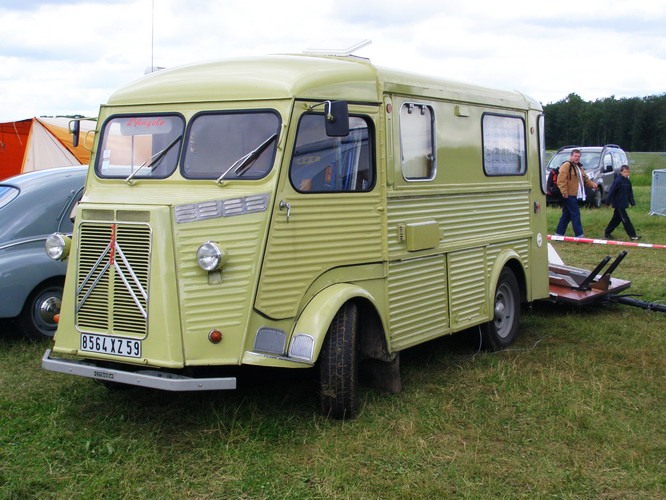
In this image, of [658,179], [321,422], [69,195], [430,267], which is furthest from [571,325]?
[658,179]

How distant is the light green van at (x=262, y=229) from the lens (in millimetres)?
5375

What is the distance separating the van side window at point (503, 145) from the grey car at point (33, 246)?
4.03 m

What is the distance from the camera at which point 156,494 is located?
15.7ft

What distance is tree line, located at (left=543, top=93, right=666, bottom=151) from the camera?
64.0 m

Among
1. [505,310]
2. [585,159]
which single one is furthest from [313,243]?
[585,159]

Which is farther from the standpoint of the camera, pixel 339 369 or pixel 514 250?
pixel 514 250

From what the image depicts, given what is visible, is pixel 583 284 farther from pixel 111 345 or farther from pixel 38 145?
pixel 38 145

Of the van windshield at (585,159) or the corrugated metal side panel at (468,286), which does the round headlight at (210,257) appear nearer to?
the corrugated metal side panel at (468,286)

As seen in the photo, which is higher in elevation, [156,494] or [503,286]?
[503,286]

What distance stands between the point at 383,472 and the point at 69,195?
191 inches

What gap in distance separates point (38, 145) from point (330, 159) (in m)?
11.9

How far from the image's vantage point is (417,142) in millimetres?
6824

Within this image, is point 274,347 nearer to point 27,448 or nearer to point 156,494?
point 156,494

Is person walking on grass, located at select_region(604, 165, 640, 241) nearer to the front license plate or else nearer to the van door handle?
the van door handle
